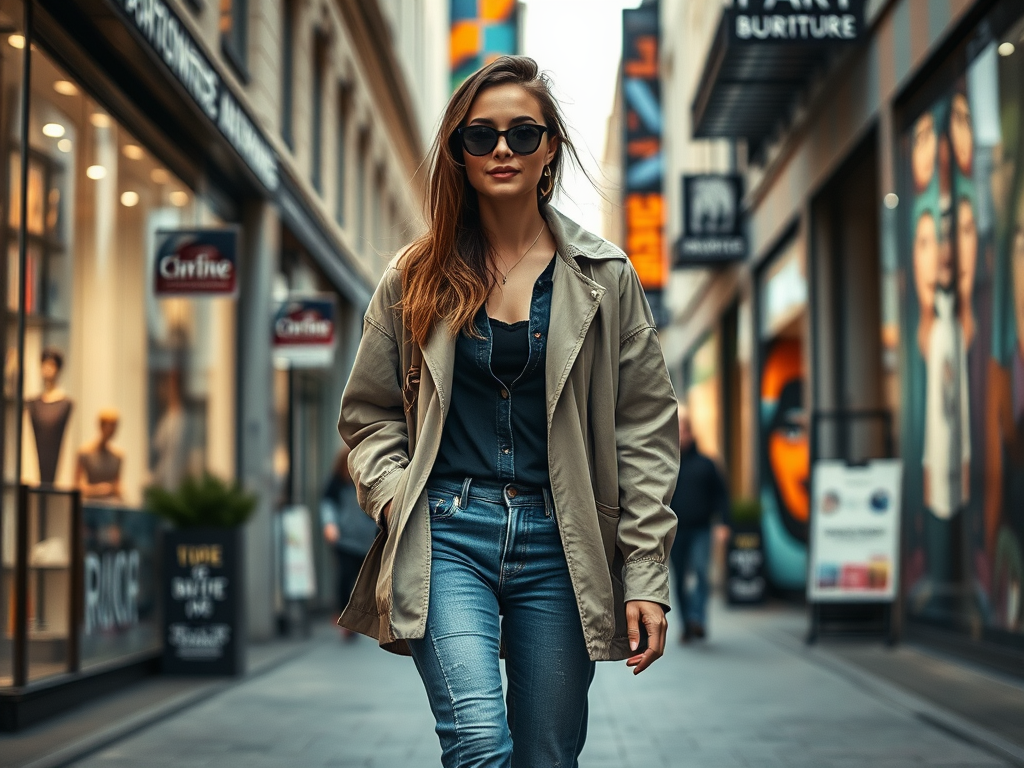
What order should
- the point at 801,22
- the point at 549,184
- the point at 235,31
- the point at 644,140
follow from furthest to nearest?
the point at 644,140, the point at 235,31, the point at 801,22, the point at 549,184

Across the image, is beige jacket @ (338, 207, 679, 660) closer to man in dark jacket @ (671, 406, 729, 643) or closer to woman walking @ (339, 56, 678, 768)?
woman walking @ (339, 56, 678, 768)

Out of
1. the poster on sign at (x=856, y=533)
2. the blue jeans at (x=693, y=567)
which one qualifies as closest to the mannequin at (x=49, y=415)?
the blue jeans at (x=693, y=567)

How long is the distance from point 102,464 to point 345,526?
4.41 meters

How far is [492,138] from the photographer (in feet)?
10.4

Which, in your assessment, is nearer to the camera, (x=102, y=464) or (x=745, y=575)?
(x=102, y=464)

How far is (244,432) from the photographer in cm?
1329

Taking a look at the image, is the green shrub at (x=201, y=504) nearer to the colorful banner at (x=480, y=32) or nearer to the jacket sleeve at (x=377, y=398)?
the jacket sleeve at (x=377, y=398)

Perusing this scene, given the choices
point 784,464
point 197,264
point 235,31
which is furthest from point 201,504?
point 784,464

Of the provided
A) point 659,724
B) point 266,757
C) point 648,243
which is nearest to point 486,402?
point 266,757

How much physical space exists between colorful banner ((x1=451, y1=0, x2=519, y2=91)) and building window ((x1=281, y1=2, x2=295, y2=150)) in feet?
83.2

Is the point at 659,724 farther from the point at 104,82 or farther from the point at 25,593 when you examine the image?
the point at 104,82

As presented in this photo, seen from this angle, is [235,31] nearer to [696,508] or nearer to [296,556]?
[296,556]

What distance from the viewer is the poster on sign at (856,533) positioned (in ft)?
37.9

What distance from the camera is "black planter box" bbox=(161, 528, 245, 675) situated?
9594 mm
